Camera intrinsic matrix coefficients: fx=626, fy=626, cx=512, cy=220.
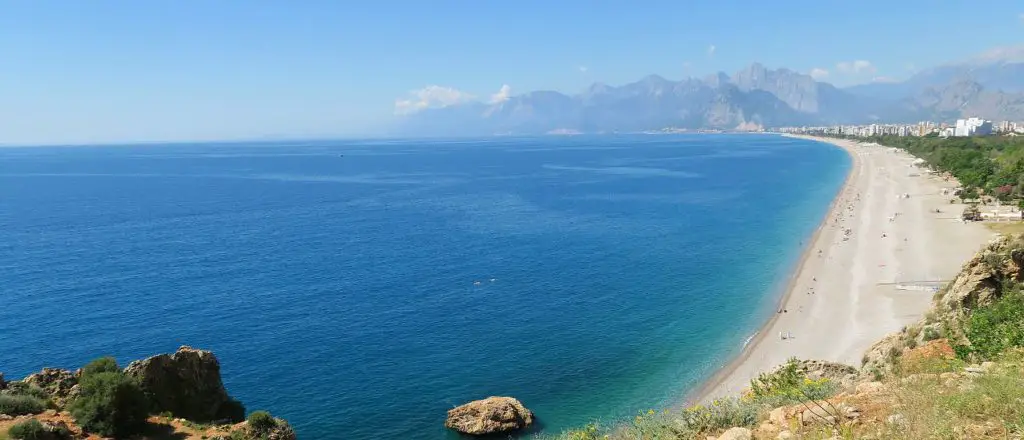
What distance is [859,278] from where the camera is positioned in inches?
2174

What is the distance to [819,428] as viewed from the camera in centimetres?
1064

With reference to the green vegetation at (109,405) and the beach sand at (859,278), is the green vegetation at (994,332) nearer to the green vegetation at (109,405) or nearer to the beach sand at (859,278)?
the beach sand at (859,278)

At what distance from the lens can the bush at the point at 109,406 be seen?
21812mm

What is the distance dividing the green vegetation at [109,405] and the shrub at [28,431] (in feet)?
6.05

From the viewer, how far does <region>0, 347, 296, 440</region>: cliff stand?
21781 mm

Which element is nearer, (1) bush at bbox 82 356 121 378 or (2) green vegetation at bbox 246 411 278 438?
(1) bush at bbox 82 356 121 378

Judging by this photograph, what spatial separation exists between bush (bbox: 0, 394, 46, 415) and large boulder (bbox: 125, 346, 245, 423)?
2914mm

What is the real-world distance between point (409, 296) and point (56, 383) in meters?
29.6

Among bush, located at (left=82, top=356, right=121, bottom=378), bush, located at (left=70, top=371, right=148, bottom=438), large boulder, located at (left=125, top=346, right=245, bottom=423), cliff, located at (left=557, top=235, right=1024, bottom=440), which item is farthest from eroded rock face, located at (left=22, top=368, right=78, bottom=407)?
cliff, located at (left=557, top=235, right=1024, bottom=440)

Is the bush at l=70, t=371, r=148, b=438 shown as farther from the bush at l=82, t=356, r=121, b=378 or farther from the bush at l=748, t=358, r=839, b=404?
the bush at l=748, t=358, r=839, b=404

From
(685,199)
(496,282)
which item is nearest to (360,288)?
(496,282)

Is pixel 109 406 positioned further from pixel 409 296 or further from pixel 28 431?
pixel 409 296

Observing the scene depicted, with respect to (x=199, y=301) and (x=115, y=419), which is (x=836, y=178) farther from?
(x=115, y=419)

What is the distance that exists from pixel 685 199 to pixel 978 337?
101177 millimetres
